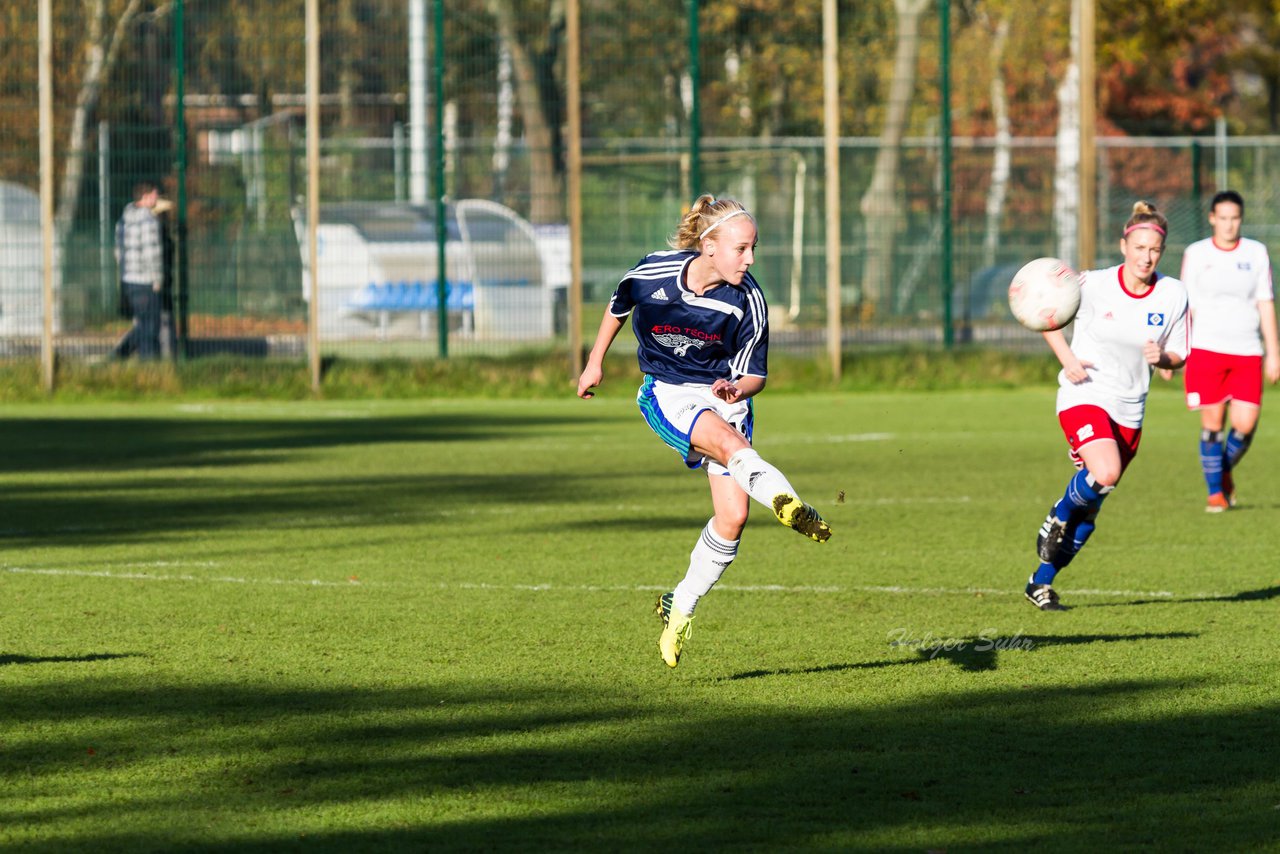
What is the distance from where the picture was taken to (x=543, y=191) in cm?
2408

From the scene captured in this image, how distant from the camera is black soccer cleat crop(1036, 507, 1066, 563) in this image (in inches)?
373

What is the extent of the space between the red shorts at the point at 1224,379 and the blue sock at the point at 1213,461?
0.91 ft

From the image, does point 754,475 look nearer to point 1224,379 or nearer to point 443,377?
point 1224,379

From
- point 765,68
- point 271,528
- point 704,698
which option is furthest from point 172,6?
point 704,698

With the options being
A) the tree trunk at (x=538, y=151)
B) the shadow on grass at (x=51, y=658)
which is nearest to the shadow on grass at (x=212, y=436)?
the tree trunk at (x=538, y=151)

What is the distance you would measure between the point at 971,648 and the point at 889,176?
55.8ft

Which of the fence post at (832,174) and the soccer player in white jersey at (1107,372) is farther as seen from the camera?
the fence post at (832,174)

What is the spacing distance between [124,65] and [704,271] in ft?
57.8

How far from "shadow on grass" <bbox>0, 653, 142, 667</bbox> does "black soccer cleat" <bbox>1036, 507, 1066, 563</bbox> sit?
13.6 ft

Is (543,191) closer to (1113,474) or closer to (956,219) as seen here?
(956,219)

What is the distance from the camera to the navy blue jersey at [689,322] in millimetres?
8039

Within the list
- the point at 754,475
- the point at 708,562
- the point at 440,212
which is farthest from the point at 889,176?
the point at 754,475

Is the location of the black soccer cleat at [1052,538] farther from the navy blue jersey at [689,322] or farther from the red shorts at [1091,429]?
the navy blue jersey at [689,322]

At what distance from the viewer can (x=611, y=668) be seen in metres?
8.05
